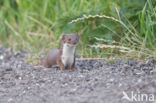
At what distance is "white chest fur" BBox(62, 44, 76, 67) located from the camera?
4.79 m

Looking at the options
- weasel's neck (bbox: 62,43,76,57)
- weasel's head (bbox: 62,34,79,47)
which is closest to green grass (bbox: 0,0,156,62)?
weasel's head (bbox: 62,34,79,47)

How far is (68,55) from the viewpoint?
15.9 ft

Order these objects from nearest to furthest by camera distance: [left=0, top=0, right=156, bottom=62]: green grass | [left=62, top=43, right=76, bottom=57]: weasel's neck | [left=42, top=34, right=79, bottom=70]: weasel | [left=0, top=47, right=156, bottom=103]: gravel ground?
[left=0, top=47, right=156, bottom=103]: gravel ground
[left=0, top=0, right=156, bottom=62]: green grass
[left=42, top=34, right=79, bottom=70]: weasel
[left=62, top=43, right=76, bottom=57]: weasel's neck

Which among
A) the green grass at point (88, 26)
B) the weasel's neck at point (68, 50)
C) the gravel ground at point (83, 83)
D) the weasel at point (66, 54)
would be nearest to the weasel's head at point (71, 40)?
the weasel at point (66, 54)

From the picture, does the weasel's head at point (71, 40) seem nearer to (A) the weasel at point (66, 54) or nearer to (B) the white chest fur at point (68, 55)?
(A) the weasel at point (66, 54)

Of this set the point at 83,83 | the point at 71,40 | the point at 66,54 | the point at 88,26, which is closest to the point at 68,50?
the point at 66,54

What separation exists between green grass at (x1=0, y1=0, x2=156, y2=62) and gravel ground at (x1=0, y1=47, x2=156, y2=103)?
0.27 m

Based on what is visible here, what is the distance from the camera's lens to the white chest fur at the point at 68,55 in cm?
479

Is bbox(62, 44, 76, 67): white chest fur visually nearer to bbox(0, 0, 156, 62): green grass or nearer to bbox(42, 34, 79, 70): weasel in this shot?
bbox(42, 34, 79, 70): weasel

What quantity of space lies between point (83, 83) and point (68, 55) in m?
1.09

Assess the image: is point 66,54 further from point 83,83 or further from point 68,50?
point 83,83

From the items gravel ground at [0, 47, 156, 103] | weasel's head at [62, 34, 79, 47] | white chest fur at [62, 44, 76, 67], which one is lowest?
gravel ground at [0, 47, 156, 103]

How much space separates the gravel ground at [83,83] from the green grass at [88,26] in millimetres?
271

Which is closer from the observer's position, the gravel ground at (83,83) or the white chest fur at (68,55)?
the gravel ground at (83,83)
